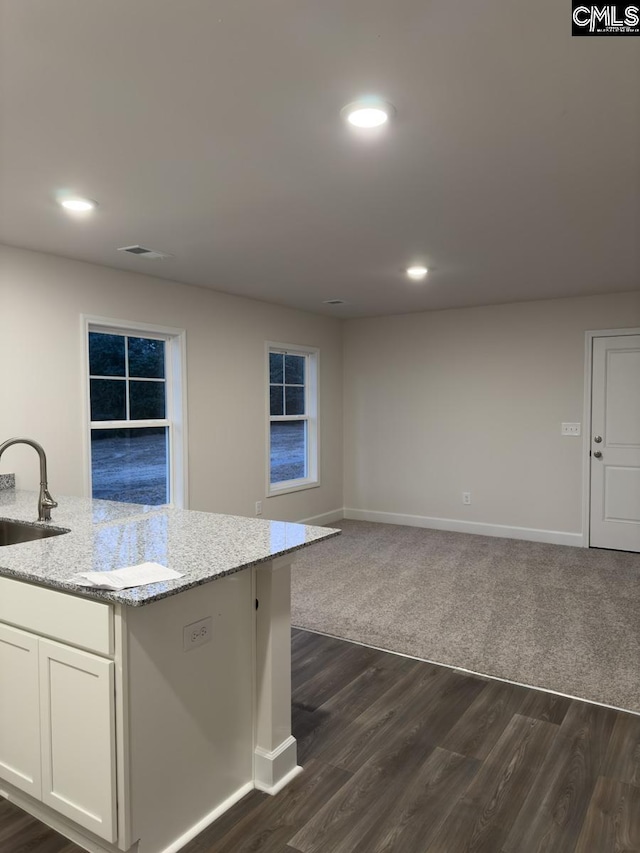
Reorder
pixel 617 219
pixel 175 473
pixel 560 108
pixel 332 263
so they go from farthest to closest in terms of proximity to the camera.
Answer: pixel 175 473
pixel 332 263
pixel 617 219
pixel 560 108

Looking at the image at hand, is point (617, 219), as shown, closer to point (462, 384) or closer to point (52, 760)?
point (462, 384)

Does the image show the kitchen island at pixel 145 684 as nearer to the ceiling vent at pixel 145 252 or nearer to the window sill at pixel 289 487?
the ceiling vent at pixel 145 252

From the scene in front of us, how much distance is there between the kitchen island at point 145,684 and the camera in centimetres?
169

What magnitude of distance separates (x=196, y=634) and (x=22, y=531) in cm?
143

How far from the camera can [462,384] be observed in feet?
20.3

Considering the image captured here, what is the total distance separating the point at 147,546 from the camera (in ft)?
7.08

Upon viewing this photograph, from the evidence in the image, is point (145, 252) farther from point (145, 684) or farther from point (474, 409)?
point (474, 409)

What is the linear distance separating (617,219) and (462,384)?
304 cm

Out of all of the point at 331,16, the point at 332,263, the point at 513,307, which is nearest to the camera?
the point at 331,16

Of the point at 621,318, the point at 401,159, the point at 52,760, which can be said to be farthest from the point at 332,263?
the point at 52,760

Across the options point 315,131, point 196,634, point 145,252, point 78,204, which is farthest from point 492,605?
point 78,204

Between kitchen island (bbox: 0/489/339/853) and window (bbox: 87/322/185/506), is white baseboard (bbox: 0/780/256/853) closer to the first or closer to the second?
kitchen island (bbox: 0/489/339/853)

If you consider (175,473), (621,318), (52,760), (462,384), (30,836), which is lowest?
(30,836)

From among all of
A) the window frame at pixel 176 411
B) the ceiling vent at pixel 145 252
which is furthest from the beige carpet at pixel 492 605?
the ceiling vent at pixel 145 252
